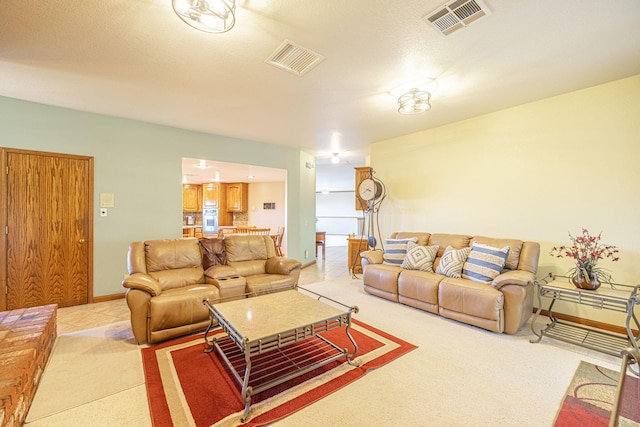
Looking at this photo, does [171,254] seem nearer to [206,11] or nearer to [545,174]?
[206,11]

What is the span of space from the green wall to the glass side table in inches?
194

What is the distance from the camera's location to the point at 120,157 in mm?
3934

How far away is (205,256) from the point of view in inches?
142

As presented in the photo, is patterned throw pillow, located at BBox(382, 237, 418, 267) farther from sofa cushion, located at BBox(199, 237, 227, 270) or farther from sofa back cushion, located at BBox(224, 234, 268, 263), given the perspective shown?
sofa cushion, located at BBox(199, 237, 227, 270)

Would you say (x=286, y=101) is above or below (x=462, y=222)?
above

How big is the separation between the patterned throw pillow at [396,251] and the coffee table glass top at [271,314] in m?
1.91

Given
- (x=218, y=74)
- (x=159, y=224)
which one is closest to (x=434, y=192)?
(x=218, y=74)

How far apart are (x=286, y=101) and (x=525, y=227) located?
3.45 m

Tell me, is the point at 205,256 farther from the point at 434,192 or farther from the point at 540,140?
the point at 540,140

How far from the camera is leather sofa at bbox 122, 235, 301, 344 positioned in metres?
2.50

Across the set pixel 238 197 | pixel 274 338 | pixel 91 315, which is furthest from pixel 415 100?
pixel 238 197

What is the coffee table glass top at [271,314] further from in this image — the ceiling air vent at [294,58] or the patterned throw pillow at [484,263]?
the ceiling air vent at [294,58]

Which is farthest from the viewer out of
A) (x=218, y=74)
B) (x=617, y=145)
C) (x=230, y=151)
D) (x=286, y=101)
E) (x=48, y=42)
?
(x=230, y=151)

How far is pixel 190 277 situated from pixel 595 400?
12.1 feet
